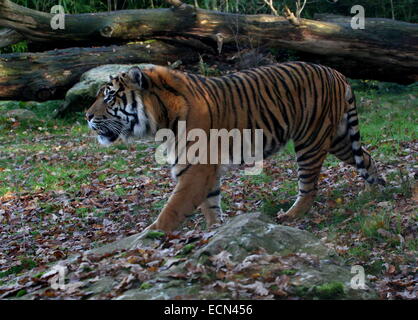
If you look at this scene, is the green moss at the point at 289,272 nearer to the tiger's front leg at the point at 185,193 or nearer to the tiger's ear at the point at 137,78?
the tiger's front leg at the point at 185,193

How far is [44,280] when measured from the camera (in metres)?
4.60

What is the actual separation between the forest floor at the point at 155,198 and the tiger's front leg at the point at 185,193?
1054mm

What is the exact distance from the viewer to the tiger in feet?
20.2

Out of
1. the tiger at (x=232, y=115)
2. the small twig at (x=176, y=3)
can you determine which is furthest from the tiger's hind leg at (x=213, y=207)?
the small twig at (x=176, y=3)

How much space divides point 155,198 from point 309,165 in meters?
2.18

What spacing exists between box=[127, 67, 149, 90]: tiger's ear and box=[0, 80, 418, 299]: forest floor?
172 cm

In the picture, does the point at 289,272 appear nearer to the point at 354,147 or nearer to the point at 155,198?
the point at 354,147

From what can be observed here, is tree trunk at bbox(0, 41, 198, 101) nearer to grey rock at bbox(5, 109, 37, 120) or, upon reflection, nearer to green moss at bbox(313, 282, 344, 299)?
grey rock at bbox(5, 109, 37, 120)

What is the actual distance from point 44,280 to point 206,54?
35.4ft

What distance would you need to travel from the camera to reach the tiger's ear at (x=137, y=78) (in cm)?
617

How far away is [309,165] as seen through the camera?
732 centimetres

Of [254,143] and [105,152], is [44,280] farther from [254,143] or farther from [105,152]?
[105,152]

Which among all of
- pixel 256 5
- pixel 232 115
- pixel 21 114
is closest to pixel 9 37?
pixel 21 114

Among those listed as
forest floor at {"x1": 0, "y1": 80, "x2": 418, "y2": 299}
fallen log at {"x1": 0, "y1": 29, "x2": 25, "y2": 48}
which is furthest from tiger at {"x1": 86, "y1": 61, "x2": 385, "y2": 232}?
fallen log at {"x1": 0, "y1": 29, "x2": 25, "y2": 48}
